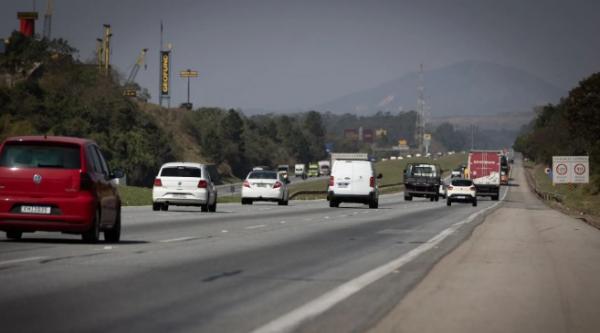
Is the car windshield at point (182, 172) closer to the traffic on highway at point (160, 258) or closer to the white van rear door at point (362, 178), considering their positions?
the traffic on highway at point (160, 258)

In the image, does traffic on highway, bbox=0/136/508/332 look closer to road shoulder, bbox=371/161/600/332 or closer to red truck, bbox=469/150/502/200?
road shoulder, bbox=371/161/600/332

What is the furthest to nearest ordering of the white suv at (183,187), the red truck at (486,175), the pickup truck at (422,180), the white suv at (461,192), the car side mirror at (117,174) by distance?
1. the red truck at (486,175)
2. the pickup truck at (422,180)
3. the white suv at (461,192)
4. the white suv at (183,187)
5. the car side mirror at (117,174)

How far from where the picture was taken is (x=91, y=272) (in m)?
14.2

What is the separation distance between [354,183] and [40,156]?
33333 mm

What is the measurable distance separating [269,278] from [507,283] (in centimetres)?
281

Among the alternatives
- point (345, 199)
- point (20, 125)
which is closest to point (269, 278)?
point (345, 199)

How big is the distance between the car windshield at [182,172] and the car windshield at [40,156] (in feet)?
70.6

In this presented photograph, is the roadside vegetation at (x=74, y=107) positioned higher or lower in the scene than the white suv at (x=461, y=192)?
higher

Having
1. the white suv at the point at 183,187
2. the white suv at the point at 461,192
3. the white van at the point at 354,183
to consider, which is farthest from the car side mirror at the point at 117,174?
the white suv at the point at 461,192

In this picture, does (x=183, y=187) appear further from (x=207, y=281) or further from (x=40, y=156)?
(x=207, y=281)

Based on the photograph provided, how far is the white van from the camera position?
5166cm

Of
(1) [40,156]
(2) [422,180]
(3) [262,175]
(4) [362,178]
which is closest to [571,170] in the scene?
(2) [422,180]

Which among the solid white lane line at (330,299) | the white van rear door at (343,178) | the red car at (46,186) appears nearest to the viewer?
the solid white lane line at (330,299)

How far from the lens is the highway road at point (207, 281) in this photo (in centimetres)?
1011
